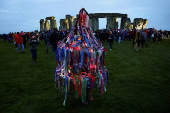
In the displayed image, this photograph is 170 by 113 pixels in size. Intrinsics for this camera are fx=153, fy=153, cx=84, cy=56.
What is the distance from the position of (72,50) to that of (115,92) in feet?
7.04

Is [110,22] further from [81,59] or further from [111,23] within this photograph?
[81,59]

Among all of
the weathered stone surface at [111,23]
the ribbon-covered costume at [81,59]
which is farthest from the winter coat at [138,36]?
the weathered stone surface at [111,23]

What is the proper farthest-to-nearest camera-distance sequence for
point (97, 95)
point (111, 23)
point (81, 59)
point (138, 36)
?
point (111, 23), point (138, 36), point (97, 95), point (81, 59)

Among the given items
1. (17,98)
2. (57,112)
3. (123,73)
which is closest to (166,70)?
(123,73)

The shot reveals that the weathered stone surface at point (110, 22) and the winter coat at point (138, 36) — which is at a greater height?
the weathered stone surface at point (110, 22)

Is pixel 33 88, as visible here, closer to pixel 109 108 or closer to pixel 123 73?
pixel 109 108

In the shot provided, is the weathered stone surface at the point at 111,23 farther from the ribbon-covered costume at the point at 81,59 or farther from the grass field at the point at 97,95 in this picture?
the ribbon-covered costume at the point at 81,59

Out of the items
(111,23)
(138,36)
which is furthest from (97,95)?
(111,23)

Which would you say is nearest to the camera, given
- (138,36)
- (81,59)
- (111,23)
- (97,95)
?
(81,59)

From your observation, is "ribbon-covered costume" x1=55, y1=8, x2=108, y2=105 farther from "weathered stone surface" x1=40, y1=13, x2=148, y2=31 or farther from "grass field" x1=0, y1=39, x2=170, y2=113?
"weathered stone surface" x1=40, y1=13, x2=148, y2=31

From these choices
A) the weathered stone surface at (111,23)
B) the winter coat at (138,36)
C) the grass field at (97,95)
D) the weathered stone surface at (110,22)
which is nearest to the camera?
the grass field at (97,95)

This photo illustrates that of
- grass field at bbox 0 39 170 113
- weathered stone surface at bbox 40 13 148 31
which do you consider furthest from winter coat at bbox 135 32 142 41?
weathered stone surface at bbox 40 13 148 31

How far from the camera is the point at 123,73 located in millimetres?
6441

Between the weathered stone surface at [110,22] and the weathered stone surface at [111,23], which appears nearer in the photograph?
the weathered stone surface at [110,22]
